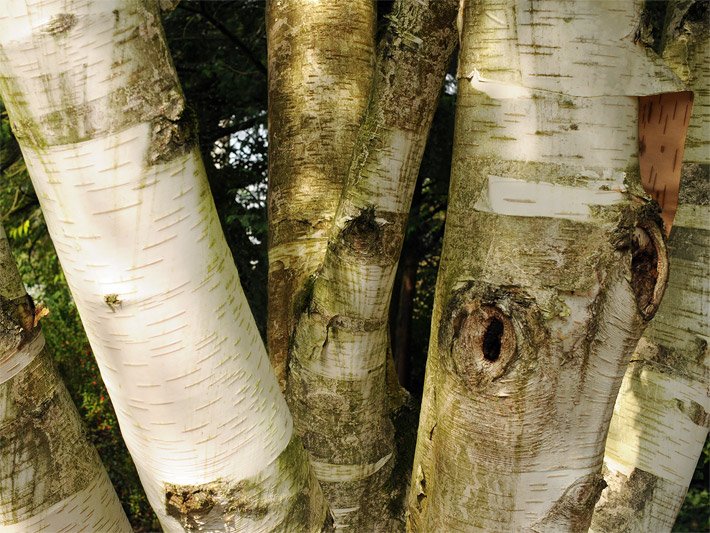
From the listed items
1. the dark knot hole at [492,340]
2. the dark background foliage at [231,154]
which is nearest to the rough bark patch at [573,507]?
the dark knot hole at [492,340]

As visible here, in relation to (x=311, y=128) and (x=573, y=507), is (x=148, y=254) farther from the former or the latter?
(x=311, y=128)

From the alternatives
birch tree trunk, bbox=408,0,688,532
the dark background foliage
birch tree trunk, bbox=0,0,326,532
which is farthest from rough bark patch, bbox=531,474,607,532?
the dark background foliage

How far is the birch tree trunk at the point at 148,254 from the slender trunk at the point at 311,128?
910 millimetres

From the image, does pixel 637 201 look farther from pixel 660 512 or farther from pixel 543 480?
pixel 660 512

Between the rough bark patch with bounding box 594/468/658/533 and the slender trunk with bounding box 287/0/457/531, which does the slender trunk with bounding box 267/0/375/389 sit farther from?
the rough bark patch with bounding box 594/468/658/533

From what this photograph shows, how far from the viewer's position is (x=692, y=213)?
1.86 m

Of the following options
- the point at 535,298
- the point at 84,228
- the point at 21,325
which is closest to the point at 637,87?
the point at 535,298

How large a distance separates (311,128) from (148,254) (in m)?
1.20

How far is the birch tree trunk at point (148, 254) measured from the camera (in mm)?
978

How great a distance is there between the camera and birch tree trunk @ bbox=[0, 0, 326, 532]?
0.98 m

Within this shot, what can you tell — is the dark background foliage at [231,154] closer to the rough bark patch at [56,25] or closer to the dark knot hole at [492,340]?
the dark knot hole at [492,340]

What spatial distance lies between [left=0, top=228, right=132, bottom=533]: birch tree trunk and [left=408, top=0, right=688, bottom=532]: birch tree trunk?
2.42 feet

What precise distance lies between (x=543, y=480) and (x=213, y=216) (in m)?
0.80

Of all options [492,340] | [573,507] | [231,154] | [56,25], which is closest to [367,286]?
[492,340]
